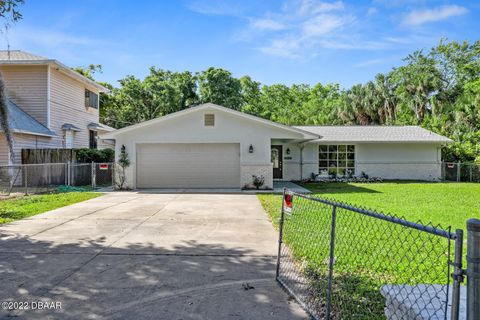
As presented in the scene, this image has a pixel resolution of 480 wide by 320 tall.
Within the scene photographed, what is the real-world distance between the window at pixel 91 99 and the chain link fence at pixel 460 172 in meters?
23.6

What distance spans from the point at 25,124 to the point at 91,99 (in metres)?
7.85

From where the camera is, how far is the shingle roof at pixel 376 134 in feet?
65.7

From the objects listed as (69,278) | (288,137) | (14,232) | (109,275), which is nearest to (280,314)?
(109,275)

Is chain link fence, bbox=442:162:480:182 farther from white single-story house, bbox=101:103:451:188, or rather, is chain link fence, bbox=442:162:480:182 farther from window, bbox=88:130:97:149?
window, bbox=88:130:97:149

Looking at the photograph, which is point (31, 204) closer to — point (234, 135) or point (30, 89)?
point (234, 135)

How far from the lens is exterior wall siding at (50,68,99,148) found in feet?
63.2

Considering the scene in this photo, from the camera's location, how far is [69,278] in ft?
14.5

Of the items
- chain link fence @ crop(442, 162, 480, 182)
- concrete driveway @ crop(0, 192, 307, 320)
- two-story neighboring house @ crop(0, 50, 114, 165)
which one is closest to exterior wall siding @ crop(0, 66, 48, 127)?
two-story neighboring house @ crop(0, 50, 114, 165)

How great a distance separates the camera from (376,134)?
21219mm

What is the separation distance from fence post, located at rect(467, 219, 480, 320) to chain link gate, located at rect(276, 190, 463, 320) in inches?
2.4

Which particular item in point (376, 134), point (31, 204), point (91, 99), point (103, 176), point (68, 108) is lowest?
point (31, 204)

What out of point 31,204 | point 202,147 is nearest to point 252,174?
point 202,147

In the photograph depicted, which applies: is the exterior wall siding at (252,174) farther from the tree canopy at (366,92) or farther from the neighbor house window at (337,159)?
the tree canopy at (366,92)

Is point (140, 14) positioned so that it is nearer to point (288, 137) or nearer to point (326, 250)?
point (288, 137)
